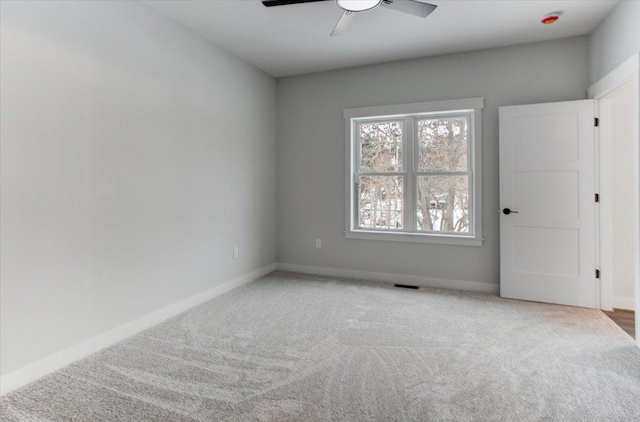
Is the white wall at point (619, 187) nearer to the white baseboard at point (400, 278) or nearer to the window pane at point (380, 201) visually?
the white baseboard at point (400, 278)

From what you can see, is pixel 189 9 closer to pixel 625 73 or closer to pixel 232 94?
pixel 232 94

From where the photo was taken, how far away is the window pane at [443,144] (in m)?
4.09

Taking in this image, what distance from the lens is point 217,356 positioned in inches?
95.5

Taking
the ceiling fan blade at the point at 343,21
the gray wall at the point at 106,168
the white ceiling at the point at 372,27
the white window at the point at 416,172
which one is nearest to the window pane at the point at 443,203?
the white window at the point at 416,172

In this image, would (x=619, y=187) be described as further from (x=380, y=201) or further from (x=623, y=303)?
(x=380, y=201)

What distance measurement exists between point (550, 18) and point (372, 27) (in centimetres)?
158

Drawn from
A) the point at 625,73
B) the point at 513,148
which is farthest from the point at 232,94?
the point at 625,73

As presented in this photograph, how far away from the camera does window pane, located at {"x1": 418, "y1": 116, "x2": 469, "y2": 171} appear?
161 inches

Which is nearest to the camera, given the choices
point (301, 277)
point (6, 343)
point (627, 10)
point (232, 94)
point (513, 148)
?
point (6, 343)

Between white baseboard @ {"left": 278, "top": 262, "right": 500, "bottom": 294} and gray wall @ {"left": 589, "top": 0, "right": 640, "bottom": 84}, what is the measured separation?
2.36m

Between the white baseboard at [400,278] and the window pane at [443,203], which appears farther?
the window pane at [443,203]

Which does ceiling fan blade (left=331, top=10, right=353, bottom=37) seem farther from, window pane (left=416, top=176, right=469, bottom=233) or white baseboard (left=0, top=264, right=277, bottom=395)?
white baseboard (left=0, top=264, right=277, bottom=395)

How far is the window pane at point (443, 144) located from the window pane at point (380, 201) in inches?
16.4

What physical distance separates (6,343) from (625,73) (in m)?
4.69
